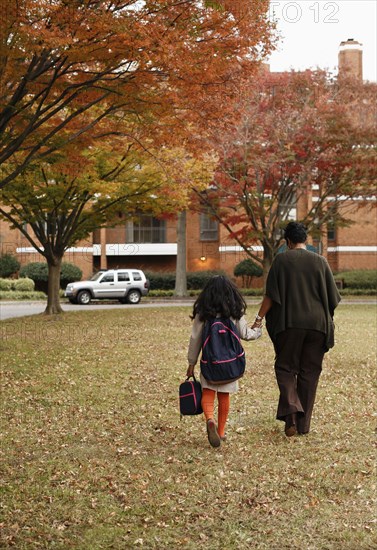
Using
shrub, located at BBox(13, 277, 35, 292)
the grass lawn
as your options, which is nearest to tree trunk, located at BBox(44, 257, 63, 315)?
the grass lawn

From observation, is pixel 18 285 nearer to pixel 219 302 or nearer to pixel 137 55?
pixel 137 55

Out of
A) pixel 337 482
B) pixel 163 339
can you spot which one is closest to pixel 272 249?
pixel 163 339

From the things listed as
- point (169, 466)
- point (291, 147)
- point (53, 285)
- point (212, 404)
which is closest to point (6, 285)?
point (53, 285)

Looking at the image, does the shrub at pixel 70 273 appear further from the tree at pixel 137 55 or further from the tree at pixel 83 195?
the tree at pixel 137 55

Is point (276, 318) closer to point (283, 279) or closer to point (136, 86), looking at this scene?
point (283, 279)

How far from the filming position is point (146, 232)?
49031 mm

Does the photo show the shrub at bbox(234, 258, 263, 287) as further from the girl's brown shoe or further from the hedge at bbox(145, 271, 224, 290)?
the girl's brown shoe

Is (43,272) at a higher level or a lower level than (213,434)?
higher

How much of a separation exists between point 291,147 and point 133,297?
11768 millimetres

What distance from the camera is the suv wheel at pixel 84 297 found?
3603cm

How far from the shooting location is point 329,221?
3303 centimetres

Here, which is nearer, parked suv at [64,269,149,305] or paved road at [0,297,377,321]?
paved road at [0,297,377,321]

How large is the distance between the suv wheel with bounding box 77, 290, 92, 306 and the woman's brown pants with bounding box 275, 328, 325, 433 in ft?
93.5

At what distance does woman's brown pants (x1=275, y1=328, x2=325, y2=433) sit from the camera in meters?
7.89
